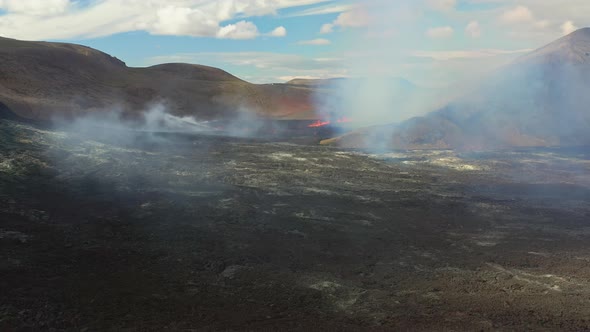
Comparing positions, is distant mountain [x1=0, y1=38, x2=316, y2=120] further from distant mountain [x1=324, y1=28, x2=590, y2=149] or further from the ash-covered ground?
distant mountain [x1=324, y1=28, x2=590, y2=149]

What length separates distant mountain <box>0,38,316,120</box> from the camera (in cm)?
3975

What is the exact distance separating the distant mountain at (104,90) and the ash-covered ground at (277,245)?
55.3 feet

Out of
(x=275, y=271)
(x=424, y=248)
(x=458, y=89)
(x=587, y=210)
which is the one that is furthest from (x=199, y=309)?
(x=458, y=89)

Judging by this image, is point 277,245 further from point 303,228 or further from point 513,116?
point 513,116

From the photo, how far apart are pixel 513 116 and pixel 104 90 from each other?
47.4 meters

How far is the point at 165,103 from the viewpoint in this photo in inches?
2240

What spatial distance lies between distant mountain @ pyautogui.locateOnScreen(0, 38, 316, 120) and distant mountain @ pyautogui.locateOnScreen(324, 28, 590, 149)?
26.7m

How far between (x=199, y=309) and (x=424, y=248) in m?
6.82

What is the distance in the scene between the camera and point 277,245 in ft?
38.6

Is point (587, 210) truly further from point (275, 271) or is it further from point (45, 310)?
point (45, 310)

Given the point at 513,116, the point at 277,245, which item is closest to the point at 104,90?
the point at 513,116

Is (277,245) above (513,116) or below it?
below

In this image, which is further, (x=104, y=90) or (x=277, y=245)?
(x=104, y=90)

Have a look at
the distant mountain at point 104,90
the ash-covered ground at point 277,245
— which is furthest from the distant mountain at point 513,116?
the distant mountain at point 104,90
